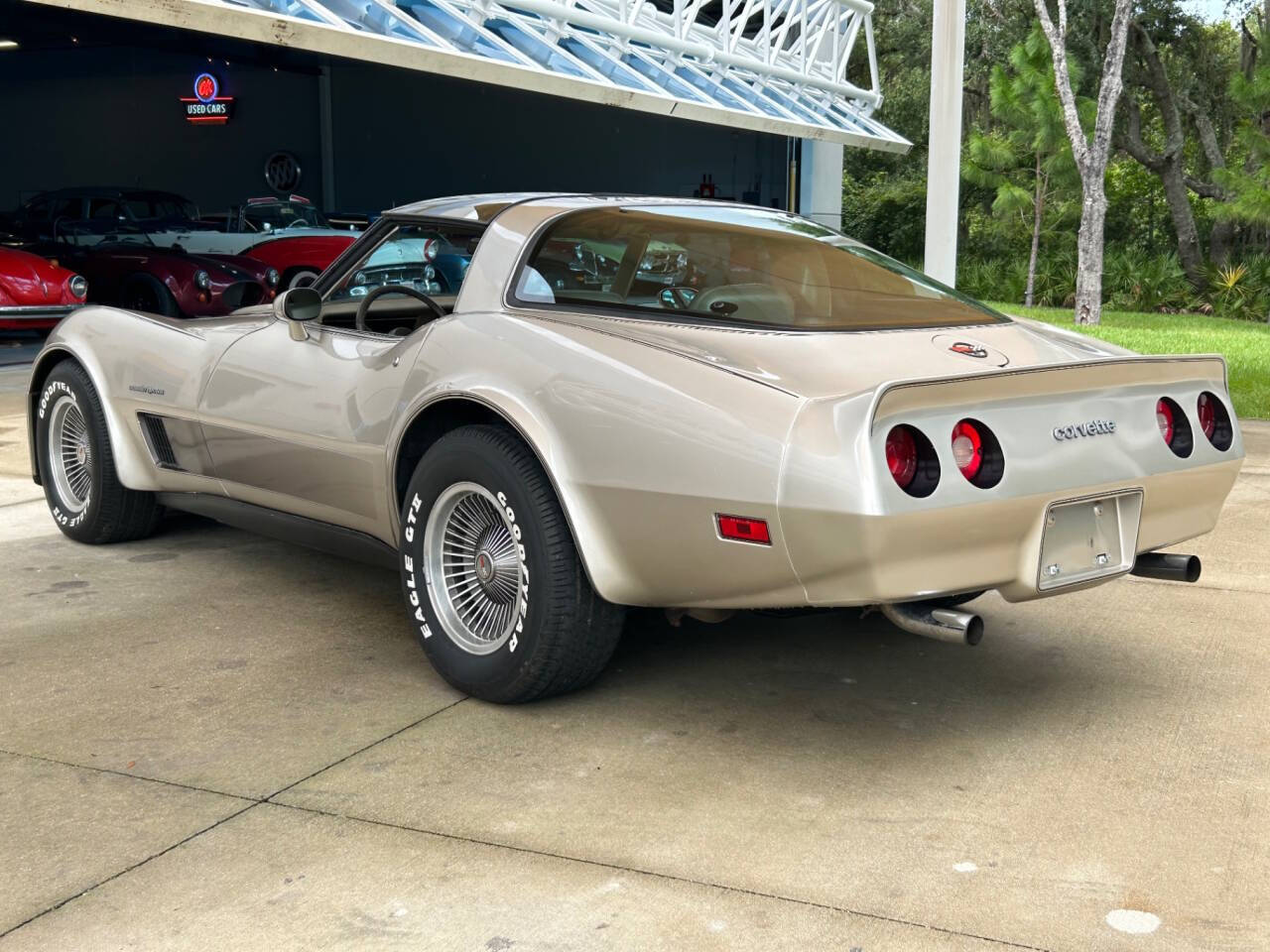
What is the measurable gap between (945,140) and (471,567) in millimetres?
8376

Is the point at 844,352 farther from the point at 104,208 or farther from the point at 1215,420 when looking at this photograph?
the point at 104,208

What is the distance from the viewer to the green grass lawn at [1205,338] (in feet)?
38.2

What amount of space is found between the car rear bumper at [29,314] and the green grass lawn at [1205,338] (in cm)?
970

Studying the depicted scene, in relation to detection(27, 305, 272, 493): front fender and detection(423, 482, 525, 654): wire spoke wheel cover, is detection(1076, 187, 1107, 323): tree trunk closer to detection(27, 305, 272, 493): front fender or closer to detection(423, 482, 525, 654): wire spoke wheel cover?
detection(27, 305, 272, 493): front fender

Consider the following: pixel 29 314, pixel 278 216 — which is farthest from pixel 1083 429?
pixel 278 216

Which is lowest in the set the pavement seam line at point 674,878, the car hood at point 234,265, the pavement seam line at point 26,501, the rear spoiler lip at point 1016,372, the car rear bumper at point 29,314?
the pavement seam line at point 26,501

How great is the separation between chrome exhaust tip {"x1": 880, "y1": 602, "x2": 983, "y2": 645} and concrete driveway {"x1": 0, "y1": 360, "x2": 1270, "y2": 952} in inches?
14.0

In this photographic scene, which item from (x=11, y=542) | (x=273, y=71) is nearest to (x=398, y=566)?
(x=11, y=542)

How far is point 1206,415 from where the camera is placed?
3959 mm

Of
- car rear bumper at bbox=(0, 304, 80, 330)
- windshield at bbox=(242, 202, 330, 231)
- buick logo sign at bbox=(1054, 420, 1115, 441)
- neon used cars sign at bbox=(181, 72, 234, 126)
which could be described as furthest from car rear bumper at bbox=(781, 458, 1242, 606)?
neon used cars sign at bbox=(181, 72, 234, 126)

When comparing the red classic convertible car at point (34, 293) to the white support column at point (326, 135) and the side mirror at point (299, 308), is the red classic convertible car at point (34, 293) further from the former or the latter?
the white support column at point (326, 135)

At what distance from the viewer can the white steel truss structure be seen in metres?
10.1

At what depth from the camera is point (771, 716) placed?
12.6ft

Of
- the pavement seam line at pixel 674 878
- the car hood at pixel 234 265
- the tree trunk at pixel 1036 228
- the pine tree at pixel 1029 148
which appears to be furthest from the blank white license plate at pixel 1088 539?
the tree trunk at pixel 1036 228
